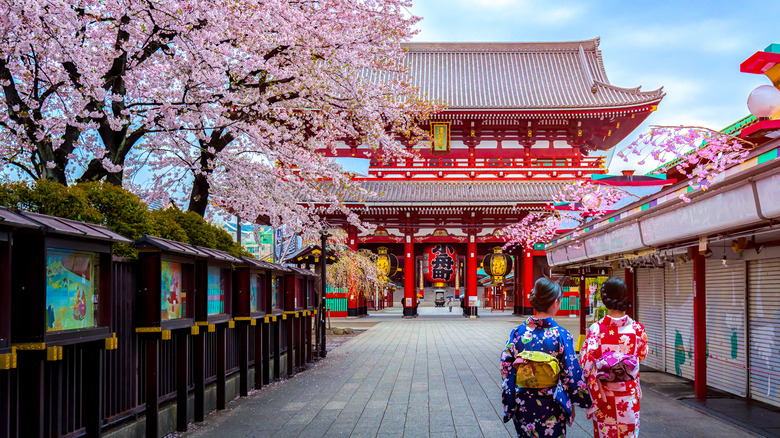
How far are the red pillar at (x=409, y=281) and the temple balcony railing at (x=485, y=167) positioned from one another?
10.5 feet

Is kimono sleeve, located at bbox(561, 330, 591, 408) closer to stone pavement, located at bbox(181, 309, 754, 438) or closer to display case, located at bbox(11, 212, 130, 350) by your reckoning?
stone pavement, located at bbox(181, 309, 754, 438)

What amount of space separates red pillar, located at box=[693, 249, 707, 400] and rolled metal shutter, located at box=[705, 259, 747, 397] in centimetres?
46

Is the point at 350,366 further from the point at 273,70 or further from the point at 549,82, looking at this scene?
the point at 549,82

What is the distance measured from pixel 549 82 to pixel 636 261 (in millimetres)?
23190

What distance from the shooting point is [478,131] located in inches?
1218

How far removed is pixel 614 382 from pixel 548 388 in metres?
0.78

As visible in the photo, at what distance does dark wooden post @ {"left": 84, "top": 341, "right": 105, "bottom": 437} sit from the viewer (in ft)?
16.4

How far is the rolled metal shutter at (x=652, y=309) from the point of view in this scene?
469 inches

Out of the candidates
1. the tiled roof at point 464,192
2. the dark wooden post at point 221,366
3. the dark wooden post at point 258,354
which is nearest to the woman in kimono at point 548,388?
the dark wooden post at point 221,366

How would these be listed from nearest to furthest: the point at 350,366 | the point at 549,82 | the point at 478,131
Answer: the point at 350,366 < the point at 478,131 < the point at 549,82

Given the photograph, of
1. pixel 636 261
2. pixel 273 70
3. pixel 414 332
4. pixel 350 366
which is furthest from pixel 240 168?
pixel 414 332

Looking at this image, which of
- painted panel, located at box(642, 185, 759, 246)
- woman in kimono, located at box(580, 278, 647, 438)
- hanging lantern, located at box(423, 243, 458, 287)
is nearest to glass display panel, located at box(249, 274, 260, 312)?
painted panel, located at box(642, 185, 759, 246)

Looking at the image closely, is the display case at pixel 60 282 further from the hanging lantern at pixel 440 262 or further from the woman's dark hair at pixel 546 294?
the hanging lantern at pixel 440 262

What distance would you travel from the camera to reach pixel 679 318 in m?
10.9
